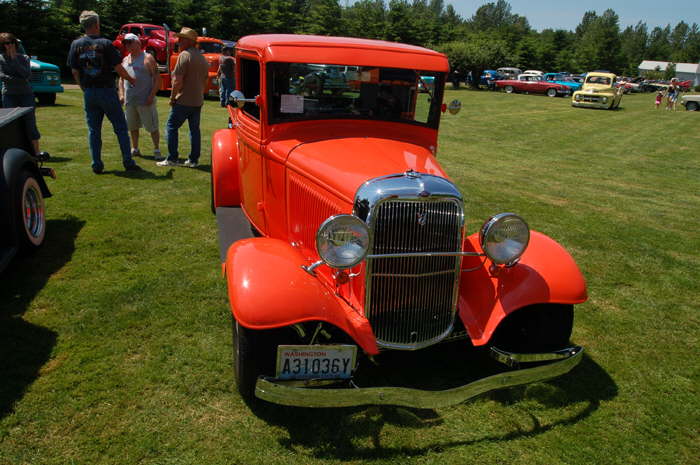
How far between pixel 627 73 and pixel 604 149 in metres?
61.8

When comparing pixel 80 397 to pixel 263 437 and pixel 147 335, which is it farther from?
pixel 263 437

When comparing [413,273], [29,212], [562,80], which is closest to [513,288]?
[413,273]

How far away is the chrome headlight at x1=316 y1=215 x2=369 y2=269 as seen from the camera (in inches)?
105

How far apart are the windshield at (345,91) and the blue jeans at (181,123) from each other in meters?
4.05

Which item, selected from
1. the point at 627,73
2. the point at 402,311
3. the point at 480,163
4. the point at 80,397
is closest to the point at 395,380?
the point at 402,311

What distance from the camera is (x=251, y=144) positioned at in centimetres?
431

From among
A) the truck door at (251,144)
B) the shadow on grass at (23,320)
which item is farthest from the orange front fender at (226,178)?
the shadow on grass at (23,320)

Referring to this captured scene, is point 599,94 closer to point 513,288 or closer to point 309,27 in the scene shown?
point 309,27

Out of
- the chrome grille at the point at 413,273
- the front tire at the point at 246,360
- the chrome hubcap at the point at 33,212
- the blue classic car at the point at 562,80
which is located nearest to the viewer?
the front tire at the point at 246,360

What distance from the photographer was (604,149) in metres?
13.9

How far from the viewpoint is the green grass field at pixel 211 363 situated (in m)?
2.74


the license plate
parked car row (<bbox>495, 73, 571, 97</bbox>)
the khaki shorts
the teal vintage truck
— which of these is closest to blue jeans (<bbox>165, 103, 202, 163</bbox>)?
the khaki shorts

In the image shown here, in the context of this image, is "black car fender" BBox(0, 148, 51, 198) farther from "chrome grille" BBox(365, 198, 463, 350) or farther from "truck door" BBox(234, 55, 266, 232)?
"chrome grille" BBox(365, 198, 463, 350)

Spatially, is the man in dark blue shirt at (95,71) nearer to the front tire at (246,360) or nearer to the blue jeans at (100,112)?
the blue jeans at (100,112)
